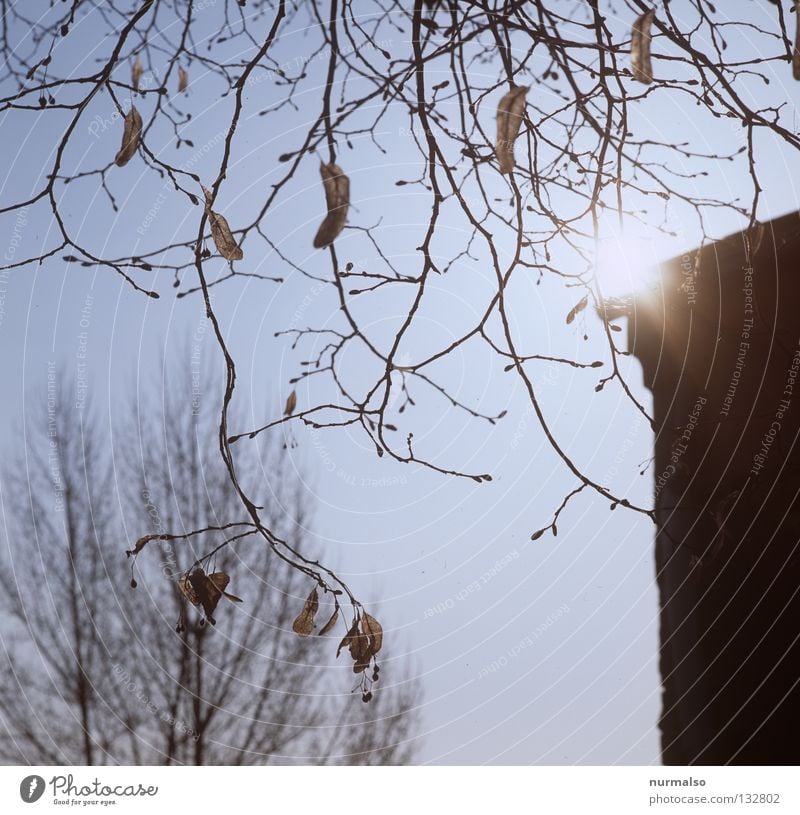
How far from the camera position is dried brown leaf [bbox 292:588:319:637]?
2.50ft

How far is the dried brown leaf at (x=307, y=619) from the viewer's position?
761mm

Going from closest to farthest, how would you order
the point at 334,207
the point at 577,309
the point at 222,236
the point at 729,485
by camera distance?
1. the point at 334,207
2. the point at 222,236
3. the point at 577,309
4. the point at 729,485

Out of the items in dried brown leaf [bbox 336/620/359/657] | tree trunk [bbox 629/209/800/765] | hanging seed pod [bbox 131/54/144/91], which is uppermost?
hanging seed pod [bbox 131/54/144/91]

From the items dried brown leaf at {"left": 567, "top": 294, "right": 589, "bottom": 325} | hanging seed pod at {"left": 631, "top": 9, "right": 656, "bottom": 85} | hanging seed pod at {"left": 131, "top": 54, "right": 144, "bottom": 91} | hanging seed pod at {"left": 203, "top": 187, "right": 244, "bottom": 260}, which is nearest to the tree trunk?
dried brown leaf at {"left": 567, "top": 294, "right": 589, "bottom": 325}

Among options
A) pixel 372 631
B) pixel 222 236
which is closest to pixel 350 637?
pixel 372 631

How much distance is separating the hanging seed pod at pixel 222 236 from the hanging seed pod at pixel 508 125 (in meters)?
0.25

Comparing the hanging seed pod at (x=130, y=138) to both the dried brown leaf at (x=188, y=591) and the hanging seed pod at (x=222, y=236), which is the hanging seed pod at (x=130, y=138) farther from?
the dried brown leaf at (x=188, y=591)

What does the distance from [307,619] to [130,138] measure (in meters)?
0.48

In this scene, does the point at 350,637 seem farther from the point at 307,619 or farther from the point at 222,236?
the point at 222,236

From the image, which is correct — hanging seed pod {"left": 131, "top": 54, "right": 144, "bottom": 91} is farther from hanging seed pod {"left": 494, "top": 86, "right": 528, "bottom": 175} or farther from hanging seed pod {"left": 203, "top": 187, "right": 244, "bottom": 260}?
hanging seed pod {"left": 494, "top": 86, "right": 528, "bottom": 175}

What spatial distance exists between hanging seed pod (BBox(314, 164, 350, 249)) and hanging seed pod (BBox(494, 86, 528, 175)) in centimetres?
14

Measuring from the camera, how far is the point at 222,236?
735mm

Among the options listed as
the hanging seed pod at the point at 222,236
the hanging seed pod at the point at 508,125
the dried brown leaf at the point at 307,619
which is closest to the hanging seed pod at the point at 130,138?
the hanging seed pod at the point at 222,236
